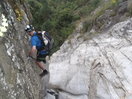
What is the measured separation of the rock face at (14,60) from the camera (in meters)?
7.65

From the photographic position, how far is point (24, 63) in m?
8.88

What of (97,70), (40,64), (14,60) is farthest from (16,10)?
(97,70)

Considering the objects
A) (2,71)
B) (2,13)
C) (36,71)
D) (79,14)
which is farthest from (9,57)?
(79,14)

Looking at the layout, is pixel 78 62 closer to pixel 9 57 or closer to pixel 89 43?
pixel 89 43

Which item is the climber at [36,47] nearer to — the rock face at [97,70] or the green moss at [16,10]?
the green moss at [16,10]

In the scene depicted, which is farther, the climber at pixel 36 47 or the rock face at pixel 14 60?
the climber at pixel 36 47

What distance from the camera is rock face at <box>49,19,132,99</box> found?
10750 millimetres

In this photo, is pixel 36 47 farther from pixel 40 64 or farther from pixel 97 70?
pixel 97 70

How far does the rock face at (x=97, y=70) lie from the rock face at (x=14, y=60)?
6.34ft

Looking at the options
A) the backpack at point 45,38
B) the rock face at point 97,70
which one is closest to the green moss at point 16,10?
the backpack at point 45,38

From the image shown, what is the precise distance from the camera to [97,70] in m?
11.5

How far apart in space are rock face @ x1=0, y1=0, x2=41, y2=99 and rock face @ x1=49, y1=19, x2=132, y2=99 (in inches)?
76.1

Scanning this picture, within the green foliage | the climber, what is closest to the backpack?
the climber

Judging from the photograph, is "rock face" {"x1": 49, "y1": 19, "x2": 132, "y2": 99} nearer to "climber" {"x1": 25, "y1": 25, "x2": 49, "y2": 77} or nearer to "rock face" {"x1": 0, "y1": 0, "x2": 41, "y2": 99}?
"rock face" {"x1": 0, "y1": 0, "x2": 41, "y2": 99}
